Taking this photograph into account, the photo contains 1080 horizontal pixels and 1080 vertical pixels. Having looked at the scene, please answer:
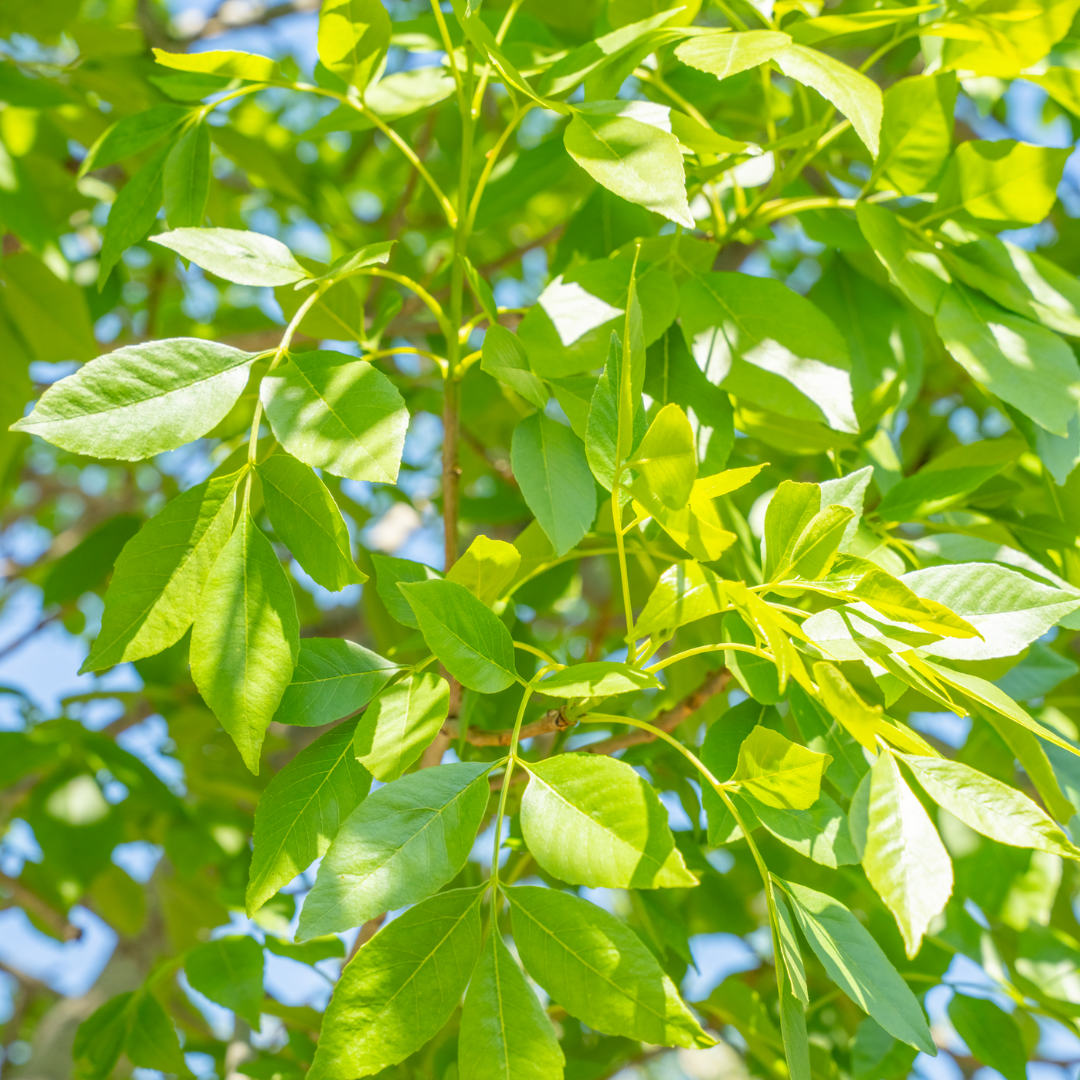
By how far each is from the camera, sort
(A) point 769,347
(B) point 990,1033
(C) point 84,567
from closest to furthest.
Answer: (A) point 769,347 < (B) point 990,1033 < (C) point 84,567

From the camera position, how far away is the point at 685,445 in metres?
0.49

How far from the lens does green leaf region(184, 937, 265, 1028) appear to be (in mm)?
896

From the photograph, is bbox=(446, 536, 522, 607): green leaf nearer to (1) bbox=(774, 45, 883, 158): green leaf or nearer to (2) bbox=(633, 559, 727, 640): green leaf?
(2) bbox=(633, 559, 727, 640): green leaf

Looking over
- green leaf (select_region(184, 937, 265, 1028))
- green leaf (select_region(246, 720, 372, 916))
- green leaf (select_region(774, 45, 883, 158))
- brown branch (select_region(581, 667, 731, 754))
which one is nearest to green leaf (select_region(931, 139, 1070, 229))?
green leaf (select_region(774, 45, 883, 158))

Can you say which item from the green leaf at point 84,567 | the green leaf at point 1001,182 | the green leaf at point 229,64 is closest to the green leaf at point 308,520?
the green leaf at point 229,64

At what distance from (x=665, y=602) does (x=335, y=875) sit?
23 centimetres

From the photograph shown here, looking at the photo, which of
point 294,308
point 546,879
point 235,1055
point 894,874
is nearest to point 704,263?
point 294,308

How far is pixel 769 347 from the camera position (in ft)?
2.36

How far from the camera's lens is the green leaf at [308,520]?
581mm

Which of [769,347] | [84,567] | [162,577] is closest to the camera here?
[162,577]

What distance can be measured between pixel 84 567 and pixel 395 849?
3.25 ft

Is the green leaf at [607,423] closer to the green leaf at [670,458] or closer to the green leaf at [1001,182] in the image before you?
the green leaf at [670,458]

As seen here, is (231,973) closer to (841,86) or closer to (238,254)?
(238,254)

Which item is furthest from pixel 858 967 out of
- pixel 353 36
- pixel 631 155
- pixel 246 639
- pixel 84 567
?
pixel 84 567
